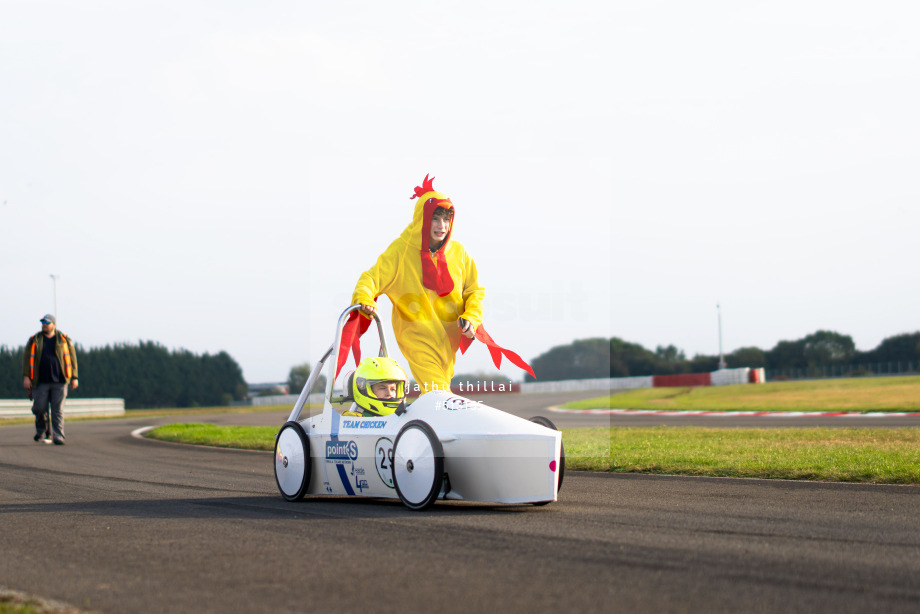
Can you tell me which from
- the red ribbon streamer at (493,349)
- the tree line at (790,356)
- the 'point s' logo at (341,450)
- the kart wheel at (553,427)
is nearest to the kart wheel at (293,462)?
the 'point s' logo at (341,450)

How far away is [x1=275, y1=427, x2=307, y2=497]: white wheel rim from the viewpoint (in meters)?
8.95

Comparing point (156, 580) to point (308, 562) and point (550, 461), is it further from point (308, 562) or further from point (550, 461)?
point (550, 461)

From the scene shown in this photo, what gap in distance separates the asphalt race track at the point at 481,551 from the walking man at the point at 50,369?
8796mm

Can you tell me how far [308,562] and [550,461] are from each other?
276cm

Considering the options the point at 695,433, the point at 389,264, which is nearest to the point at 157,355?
the point at 695,433

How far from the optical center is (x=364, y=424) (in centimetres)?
838

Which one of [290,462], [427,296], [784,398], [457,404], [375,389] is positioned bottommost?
[784,398]

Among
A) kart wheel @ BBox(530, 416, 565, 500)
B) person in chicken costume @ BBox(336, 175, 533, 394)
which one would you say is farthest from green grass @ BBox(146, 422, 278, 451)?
kart wheel @ BBox(530, 416, 565, 500)

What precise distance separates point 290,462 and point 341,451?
2.47 feet

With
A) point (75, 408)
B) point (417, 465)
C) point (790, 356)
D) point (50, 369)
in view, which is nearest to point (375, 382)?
point (417, 465)

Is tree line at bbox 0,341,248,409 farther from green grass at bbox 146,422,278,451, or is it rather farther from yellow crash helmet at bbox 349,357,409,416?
yellow crash helmet at bbox 349,357,409,416

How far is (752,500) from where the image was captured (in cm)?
832

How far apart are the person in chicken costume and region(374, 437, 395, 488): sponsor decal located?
1264 millimetres

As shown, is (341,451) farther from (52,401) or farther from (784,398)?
(784,398)
